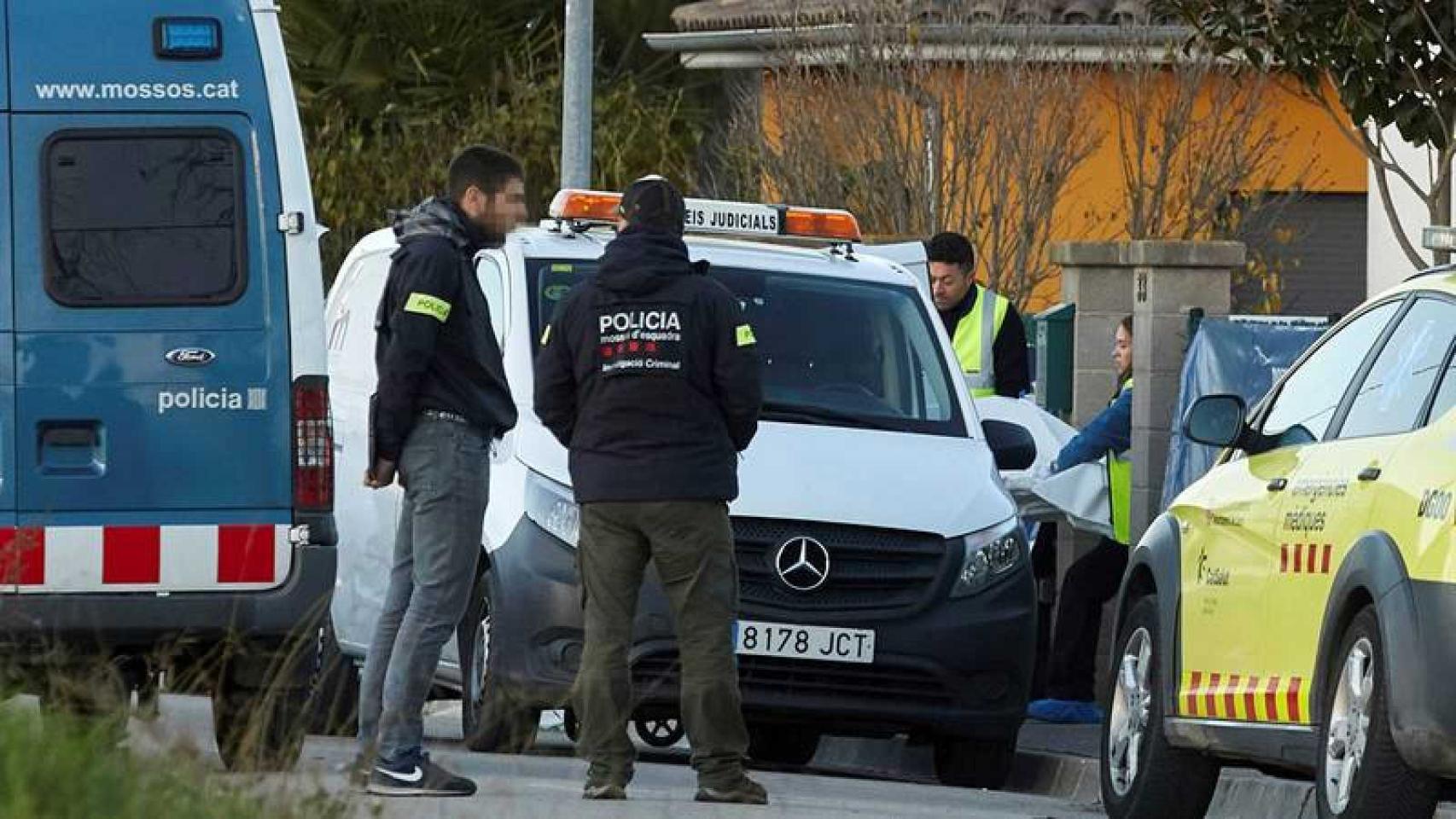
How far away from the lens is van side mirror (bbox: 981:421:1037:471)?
521 inches

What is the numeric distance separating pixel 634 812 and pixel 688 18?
70.6 ft

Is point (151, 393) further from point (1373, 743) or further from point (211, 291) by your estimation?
point (1373, 743)

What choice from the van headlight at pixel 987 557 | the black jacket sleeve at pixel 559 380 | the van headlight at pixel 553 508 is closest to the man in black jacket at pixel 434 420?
the black jacket sleeve at pixel 559 380

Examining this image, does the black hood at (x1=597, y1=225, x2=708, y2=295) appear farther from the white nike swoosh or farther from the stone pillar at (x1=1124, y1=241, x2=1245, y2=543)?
Result: the stone pillar at (x1=1124, y1=241, x2=1245, y2=543)

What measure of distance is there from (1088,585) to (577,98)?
638 centimetres

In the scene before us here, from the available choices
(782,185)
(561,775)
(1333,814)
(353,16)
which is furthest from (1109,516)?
(353,16)

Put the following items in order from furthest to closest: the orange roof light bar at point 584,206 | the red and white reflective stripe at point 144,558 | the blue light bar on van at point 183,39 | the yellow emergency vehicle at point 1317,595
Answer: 1. the orange roof light bar at point 584,206
2. the blue light bar on van at point 183,39
3. the red and white reflective stripe at point 144,558
4. the yellow emergency vehicle at point 1317,595

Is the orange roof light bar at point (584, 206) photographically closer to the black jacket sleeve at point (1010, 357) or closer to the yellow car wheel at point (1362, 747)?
the black jacket sleeve at point (1010, 357)

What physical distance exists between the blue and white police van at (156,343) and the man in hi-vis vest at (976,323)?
4.98 meters

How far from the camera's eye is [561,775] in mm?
11875

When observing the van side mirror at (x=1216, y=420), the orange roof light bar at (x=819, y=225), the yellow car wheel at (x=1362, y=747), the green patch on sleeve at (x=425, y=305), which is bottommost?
the yellow car wheel at (x=1362, y=747)

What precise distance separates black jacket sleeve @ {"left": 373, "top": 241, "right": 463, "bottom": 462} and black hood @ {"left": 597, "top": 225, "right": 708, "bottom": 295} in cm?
45

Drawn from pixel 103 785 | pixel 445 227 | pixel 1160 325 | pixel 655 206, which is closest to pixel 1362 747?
pixel 655 206

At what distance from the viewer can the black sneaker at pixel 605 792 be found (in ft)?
34.2
